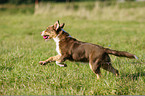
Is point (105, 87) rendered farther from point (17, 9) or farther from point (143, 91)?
point (17, 9)

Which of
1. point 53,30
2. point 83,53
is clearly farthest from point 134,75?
point 53,30

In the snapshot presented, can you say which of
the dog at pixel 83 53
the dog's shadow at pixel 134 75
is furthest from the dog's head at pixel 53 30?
the dog's shadow at pixel 134 75

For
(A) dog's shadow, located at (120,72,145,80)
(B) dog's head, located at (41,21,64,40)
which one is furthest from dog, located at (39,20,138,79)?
(A) dog's shadow, located at (120,72,145,80)

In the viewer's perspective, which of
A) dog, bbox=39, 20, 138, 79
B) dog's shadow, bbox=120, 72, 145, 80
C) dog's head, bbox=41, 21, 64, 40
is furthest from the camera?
dog's head, bbox=41, 21, 64, 40

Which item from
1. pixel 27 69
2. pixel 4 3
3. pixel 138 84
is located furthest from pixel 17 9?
pixel 138 84

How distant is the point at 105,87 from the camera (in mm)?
3389

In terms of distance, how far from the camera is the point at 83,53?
3.79 m

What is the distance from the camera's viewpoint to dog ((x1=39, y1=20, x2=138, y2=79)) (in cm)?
364

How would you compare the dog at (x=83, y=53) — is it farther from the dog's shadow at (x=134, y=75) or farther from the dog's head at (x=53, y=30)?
the dog's shadow at (x=134, y=75)

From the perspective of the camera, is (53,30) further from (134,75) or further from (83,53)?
(134,75)

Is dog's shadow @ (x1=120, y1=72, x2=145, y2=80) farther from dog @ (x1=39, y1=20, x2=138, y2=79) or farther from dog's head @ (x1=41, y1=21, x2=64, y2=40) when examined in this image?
dog's head @ (x1=41, y1=21, x2=64, y2=40)

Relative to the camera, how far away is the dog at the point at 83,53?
12.0 ft

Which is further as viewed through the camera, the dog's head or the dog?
the dog's head

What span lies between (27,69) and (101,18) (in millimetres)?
14561
